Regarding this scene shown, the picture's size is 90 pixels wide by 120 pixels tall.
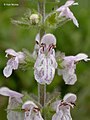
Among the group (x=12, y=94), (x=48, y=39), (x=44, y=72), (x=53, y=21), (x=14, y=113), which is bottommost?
(x=14, y=113)

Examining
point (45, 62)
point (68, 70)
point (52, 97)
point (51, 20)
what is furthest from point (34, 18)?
point (52, 97)

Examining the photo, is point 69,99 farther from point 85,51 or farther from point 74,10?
point 74,10

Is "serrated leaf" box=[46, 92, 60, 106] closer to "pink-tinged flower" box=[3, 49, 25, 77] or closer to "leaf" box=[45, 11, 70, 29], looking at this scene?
"pink-tinged flower" box=[3, 49, 25, 77]

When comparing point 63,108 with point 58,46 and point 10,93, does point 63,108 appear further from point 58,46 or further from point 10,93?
point 58,46

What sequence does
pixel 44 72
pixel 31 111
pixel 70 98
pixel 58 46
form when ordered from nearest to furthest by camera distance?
pixel 44 72 < pixel 31 111 < pixel 70 98 < pixel 58 46

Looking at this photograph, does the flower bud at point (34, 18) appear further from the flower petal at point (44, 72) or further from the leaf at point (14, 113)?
the leaf at point (14, 113)

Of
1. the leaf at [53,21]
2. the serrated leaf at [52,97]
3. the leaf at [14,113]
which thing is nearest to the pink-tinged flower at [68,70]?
the serrated leaf at [52,97]
